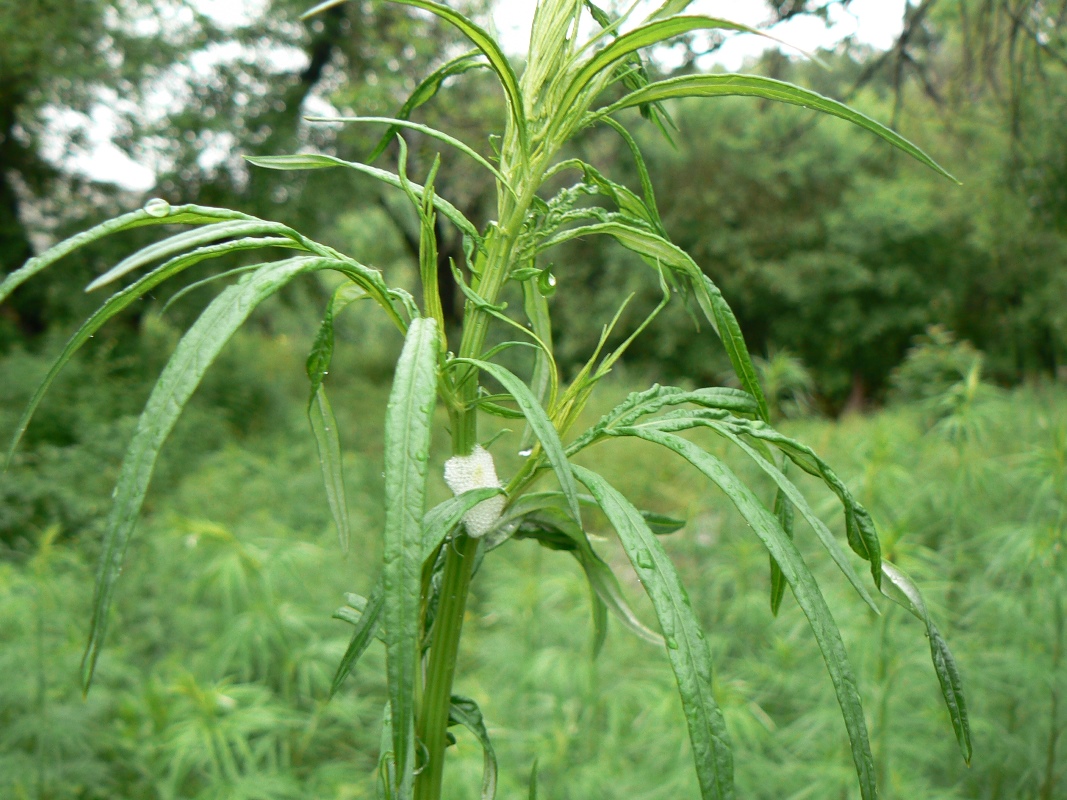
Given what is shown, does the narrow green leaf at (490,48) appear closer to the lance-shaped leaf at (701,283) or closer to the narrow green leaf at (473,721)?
the lance-shaped leaf at (701,283)

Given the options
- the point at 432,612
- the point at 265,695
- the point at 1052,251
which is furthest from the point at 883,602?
the point at 1052,251

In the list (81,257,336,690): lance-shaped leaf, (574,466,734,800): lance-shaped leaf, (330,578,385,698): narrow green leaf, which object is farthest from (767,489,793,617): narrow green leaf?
(81,257,336,690): lance-shaped leaf

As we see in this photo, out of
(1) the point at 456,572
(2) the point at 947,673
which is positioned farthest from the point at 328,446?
(2) the point at 947,673

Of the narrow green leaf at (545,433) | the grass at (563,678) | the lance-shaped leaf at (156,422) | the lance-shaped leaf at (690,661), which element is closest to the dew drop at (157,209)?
the lance-shaped leaf at (156,422)

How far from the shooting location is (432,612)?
579 millimetres

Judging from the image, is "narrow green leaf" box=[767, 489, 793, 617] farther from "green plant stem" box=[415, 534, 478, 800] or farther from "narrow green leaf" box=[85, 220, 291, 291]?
"narrow green leaf" box=[85, 220, 291, 291]

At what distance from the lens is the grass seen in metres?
1.58

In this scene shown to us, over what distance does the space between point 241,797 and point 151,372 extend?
5192mm

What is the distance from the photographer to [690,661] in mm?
411

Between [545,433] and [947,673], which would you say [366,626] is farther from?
[947,673]

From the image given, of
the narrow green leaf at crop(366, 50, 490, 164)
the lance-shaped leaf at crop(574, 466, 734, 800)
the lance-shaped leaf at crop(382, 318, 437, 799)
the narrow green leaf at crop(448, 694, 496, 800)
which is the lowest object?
the narrow green leaf at crop(448, 694, 496, 800)

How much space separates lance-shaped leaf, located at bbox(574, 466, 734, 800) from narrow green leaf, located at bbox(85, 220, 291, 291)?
26 centimetres

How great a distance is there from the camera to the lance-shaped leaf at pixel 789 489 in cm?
47

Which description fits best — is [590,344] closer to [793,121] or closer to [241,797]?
[793,121]
